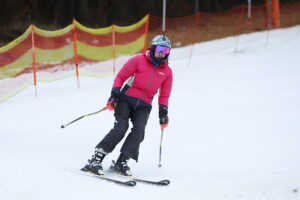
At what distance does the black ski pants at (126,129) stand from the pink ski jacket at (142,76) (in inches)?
6.4

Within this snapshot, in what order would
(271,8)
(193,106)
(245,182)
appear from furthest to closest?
1. (271,8)
2. (193,106)
3. (245,182)

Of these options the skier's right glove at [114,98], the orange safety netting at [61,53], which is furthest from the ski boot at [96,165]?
the orange safety netting at [61,53]

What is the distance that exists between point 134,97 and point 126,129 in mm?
417

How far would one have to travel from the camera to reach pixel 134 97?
22.1 feet

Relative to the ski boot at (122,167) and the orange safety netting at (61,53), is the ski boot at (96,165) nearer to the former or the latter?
the ski boot at (122,167)

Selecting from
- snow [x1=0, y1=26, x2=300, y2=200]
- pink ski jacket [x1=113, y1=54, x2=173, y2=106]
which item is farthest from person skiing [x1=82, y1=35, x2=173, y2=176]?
snow [x1=0, y1=26, x2=300, y2=200]

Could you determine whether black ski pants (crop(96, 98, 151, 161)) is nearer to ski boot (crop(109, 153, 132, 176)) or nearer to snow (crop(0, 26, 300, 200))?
ski boot (crop(109, 153, 132, 176))

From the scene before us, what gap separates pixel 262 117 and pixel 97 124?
3084mm

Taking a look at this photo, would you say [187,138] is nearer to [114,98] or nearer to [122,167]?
[122,167]

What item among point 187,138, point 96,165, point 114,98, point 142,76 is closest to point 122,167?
point 96,165

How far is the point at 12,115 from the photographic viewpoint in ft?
34.2

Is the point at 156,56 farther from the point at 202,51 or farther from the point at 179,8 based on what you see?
the point at 179,8

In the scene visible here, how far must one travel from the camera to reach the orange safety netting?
1198cm

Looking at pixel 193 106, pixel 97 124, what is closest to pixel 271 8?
pixel 193 106
